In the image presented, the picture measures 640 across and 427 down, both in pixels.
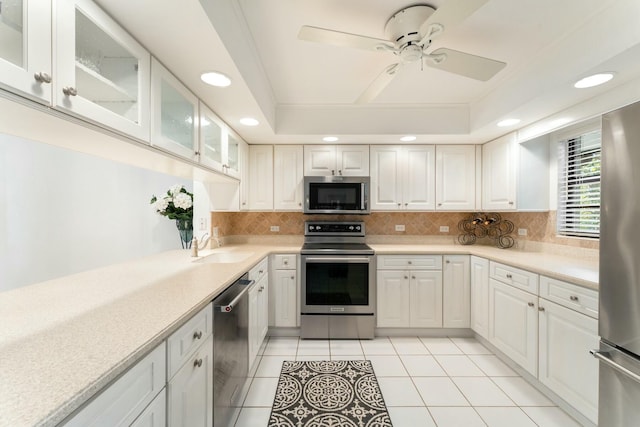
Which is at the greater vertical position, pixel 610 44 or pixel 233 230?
pixel 610 44

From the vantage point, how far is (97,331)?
844 mm

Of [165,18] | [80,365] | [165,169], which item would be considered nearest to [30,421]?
[80,365]

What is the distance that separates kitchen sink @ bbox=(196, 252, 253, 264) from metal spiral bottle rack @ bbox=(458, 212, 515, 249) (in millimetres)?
2598

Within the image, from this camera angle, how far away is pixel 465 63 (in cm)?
143

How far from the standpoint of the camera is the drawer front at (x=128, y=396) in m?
0.62

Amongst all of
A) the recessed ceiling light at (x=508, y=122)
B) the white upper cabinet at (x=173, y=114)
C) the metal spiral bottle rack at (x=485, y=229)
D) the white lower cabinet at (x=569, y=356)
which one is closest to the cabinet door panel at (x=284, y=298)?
the white upper cabinet at (x=173, y=114)

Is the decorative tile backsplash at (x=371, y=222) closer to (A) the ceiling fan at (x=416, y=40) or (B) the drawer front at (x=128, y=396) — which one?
(A) the ceiling fan at (x=416, y=40)

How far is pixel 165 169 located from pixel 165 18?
1021mm

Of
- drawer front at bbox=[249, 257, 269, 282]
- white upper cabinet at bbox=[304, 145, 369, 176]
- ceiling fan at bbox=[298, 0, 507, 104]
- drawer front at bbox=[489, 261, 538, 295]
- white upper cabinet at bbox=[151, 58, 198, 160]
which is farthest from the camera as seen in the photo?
white upper cabinet at bbox=[304, 145, 369, 176]

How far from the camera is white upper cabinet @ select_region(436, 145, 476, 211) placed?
297 cm

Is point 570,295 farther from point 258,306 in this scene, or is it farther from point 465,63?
point 258,306

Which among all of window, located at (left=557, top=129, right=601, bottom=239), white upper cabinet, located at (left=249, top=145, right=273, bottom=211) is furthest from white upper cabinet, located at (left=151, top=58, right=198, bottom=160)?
window, located at (left=557, top=129, right=601, bottom=239)

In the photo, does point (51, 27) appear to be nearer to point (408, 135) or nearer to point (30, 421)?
point (30, 421)

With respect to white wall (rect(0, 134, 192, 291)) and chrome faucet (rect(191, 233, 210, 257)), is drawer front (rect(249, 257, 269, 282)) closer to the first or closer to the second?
chrome faucet (rect(191, 233, 210, 257))
